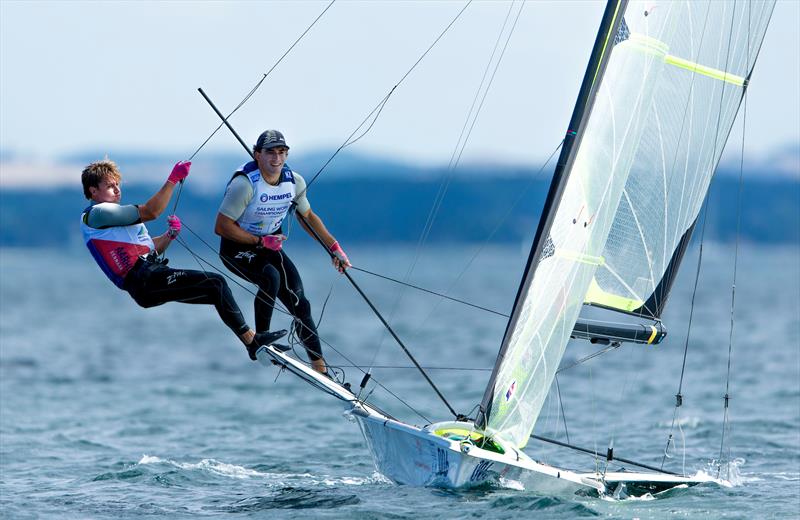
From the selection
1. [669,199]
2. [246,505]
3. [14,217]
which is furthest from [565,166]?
[14,217]

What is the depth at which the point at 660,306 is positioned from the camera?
899 centimetres

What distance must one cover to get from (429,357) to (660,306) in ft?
49.6

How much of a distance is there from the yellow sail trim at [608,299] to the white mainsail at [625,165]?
1cm

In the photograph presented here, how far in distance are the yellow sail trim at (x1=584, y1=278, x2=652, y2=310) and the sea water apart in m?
0.94

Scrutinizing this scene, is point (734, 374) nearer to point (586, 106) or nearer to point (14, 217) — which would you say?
point (586, 106)

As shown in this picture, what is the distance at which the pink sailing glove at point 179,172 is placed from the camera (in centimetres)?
727

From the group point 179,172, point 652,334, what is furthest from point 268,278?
point 652,334

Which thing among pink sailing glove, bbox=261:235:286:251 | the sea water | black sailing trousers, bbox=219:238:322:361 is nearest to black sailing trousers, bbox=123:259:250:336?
black sailing trousers, bbox=219:238:322:361

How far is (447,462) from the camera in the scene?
26.2 feet

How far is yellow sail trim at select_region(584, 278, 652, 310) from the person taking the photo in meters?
8.56

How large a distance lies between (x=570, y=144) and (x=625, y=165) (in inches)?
16.0

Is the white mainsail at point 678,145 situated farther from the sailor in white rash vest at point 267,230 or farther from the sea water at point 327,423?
the sailor in white rash vest at point 267,230

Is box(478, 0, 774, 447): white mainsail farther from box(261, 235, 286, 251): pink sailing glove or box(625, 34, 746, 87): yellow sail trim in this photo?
box(261, 235, 286, 251): pink sailing glove

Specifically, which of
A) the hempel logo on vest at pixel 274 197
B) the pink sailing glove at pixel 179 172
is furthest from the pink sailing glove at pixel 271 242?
the pink sailing glove at pixel 179 172
